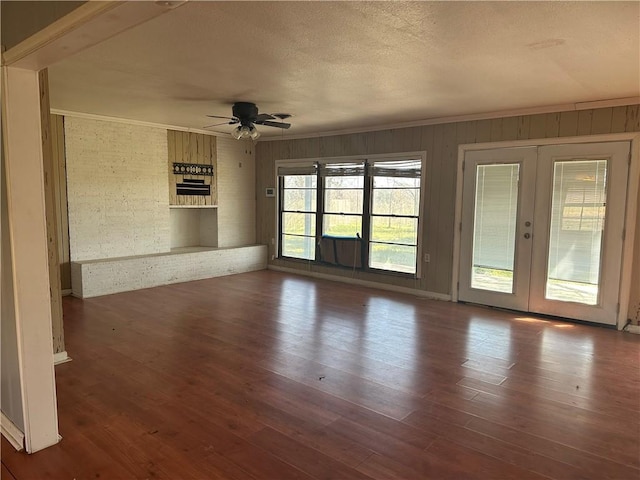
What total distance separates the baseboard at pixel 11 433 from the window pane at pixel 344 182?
525cm

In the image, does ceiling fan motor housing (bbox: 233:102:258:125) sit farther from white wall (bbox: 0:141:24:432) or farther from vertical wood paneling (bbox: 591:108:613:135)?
vertical wood paneling (bbox: 591:108:613:135)

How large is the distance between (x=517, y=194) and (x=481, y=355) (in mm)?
2283

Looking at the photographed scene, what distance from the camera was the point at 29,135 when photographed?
2.17 m

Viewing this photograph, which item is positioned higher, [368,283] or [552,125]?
[552,125]

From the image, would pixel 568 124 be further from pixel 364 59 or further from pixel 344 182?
pixel 344 182

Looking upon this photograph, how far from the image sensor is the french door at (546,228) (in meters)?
4.63

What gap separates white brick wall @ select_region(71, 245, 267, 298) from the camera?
18.8 feet

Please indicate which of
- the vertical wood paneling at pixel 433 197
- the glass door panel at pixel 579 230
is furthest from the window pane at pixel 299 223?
the glass door panel at pixel 579 230

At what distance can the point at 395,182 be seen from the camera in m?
6.34

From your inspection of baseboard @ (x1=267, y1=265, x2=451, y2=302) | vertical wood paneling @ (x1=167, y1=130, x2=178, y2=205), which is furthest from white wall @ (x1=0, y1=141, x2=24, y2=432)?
baseboard @ (x1=267, y1=265, x2=451, y2=302)

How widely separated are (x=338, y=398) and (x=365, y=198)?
13.5 ft

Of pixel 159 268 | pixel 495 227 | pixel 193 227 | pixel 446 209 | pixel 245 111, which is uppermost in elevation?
pixel 245 111

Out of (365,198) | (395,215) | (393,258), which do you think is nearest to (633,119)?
(395,215)

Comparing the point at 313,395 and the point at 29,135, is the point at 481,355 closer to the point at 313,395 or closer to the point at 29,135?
the point at 313,395
